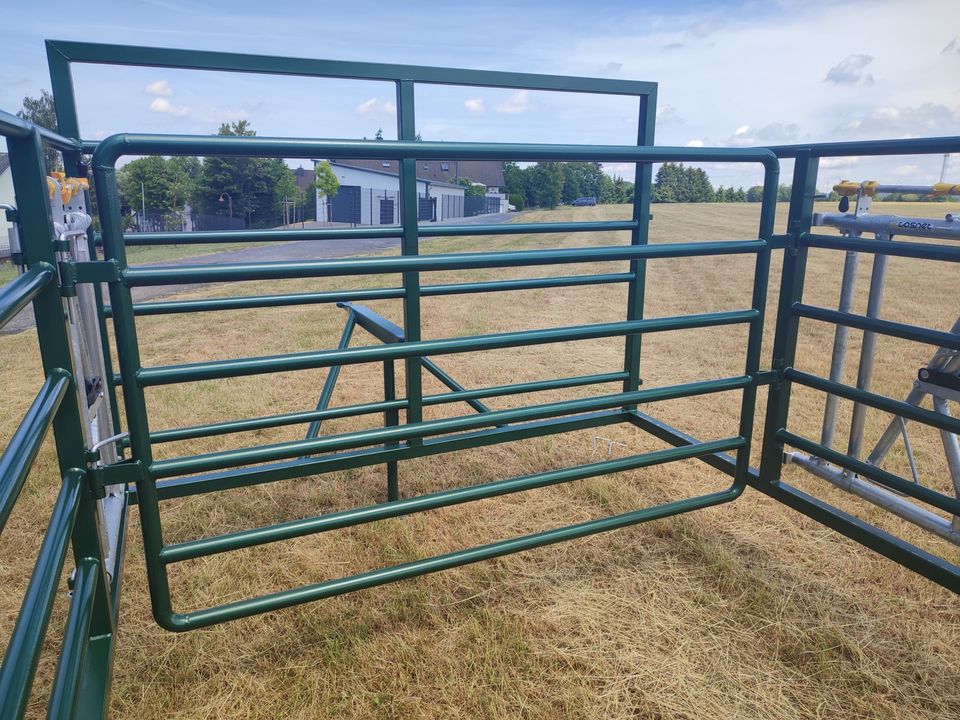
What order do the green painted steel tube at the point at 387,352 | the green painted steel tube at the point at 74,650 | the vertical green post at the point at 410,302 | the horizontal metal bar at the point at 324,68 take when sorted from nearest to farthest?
the green painted steel tube at the point at 74,650
the green painted steel tube at the point at 387,352
the horizontal metal bar at the point at 324,68
the vertical green post at the point at 410,302

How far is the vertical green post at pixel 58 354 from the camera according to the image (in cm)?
135

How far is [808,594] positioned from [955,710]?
1.95 feet

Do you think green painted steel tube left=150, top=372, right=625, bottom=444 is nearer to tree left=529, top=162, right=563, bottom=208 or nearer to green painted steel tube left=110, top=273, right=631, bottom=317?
green painted steel tube left=110, top=273, right=631, bottom=317

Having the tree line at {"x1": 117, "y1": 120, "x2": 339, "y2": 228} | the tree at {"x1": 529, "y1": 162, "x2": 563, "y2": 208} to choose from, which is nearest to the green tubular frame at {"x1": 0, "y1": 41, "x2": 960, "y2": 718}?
the tree line at {"x1": 117, "y1": 120, "x2": 339, "y2": 228}

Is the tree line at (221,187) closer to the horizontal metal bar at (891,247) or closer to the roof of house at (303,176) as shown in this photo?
the roof of house at (303,176)

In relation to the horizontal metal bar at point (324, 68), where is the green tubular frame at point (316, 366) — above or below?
below

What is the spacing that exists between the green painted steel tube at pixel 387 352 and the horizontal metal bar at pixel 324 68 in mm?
1384

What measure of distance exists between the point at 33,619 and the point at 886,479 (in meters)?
2.29

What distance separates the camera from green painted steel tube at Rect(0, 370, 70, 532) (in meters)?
0.95

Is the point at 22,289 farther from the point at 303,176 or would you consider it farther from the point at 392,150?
the point at 303,176

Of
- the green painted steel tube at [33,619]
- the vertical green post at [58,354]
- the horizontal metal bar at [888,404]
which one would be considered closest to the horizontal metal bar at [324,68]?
the vertical green post at [58,354]

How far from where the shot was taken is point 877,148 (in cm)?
203

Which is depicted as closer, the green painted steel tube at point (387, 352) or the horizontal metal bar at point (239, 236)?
the green painted steel tube at point (387, 352)

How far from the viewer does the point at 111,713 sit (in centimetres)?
197
